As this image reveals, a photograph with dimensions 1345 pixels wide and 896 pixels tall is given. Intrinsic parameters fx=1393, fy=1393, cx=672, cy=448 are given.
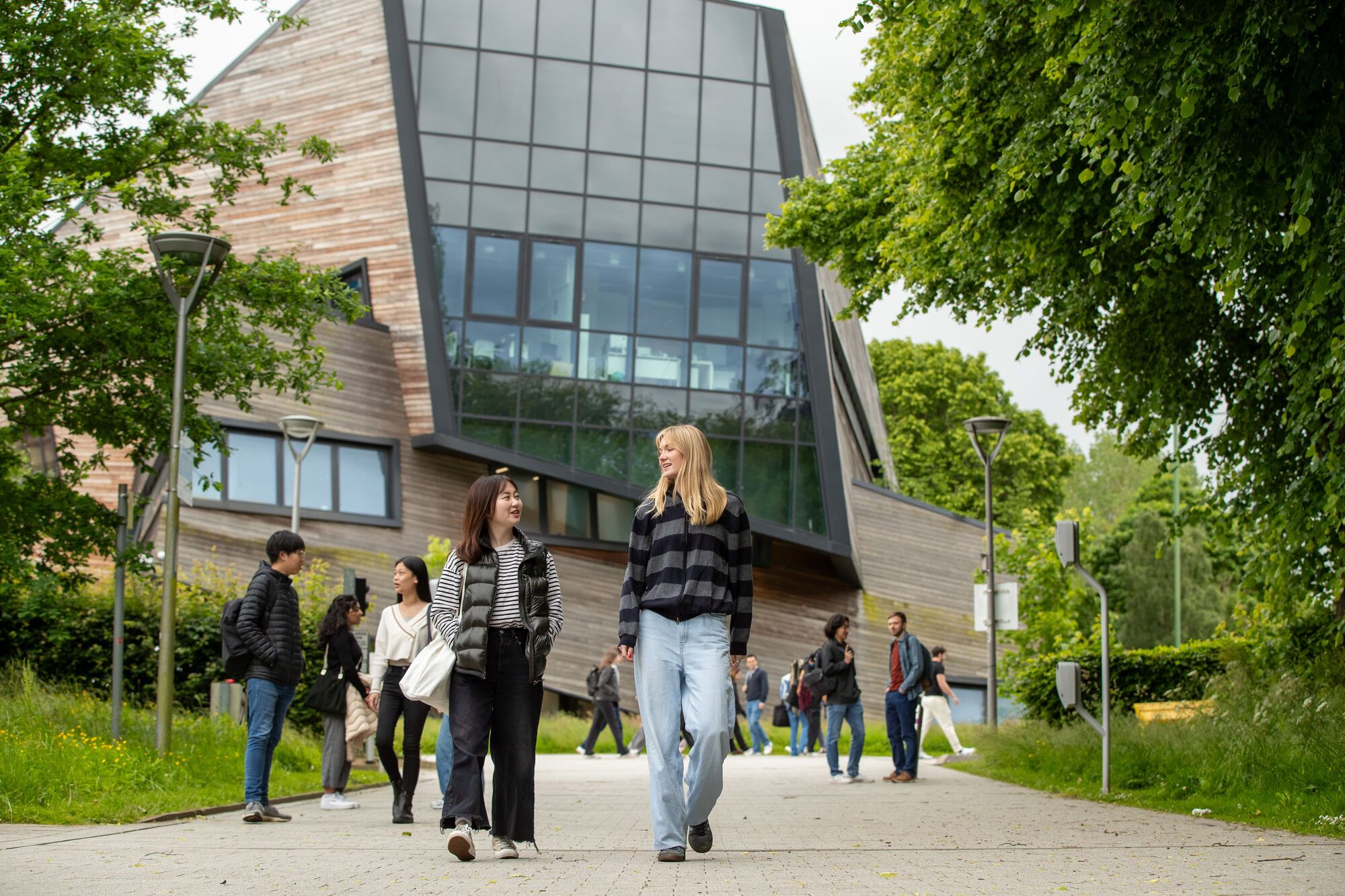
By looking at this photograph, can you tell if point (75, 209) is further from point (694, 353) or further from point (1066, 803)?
point (694, 353)

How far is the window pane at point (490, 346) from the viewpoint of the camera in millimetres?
29844

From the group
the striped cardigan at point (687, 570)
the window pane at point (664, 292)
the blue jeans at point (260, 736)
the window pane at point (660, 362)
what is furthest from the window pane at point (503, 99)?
the striped cardigan at point (687, 570)

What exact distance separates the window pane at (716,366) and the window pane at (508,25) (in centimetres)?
774

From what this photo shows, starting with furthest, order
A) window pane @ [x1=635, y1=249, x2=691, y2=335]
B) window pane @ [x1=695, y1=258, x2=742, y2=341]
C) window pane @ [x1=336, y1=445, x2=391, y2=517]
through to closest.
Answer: window pane @ [x1=695, y1=258, x2=742, y2=341], window pane @ [x1=635, y1=249, x2=691, y2=335], window pane @ [x1=336, y1=445, x2=391, y2=517]

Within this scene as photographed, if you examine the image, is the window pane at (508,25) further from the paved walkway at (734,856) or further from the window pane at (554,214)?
the paved walkway at (734,856)

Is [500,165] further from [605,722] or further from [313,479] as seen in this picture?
[605,722]

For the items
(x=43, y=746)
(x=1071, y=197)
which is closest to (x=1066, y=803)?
(x=1071, y=197)

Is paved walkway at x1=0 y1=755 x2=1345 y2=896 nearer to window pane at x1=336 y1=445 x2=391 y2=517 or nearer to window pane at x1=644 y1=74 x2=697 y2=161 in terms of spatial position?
window pane at x1=336 y1=445 x2=391 y2=517

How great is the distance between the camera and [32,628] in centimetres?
1697

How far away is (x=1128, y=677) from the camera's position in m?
19.6

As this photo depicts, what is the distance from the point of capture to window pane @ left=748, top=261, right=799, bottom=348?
1233 inches

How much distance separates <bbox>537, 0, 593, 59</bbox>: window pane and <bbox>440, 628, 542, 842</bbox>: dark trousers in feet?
86.9

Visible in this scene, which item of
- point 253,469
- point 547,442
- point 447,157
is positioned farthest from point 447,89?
point 253,469

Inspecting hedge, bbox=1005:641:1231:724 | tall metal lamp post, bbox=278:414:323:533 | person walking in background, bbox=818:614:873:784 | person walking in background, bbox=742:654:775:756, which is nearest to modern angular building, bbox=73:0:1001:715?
person walking in background, bbox=742:654:775:756
